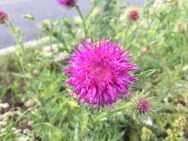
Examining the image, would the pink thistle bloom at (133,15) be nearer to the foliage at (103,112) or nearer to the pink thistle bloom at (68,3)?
the foliage at (103,112)

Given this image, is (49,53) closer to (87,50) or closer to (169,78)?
(169,78)

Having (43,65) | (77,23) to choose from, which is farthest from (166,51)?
(43,65)

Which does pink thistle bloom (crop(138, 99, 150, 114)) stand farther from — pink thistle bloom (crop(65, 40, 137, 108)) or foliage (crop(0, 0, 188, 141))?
pink thistle bloom (crop(65, 40, 137, 108))

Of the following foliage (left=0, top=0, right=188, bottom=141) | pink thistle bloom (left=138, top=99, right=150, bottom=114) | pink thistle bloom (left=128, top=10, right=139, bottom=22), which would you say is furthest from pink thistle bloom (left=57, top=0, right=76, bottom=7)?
pink thistle bloom (left=138, top=99, right=150, bottom=114)

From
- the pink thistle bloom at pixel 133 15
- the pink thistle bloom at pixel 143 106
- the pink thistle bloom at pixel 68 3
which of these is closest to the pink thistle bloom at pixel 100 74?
the pink thistle bloom at pixel 143 106

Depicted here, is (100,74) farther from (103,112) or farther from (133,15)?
(133,15)

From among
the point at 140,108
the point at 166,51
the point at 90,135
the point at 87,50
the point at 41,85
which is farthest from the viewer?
the point at 166,51

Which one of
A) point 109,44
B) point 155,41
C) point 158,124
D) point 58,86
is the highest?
point 109,44
